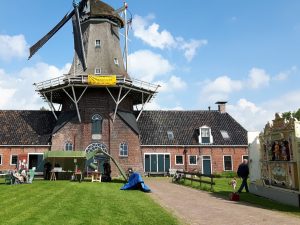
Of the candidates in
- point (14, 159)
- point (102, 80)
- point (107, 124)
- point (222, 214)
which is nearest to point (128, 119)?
point (107, 124)

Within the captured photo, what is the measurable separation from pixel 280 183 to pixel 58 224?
348 inches

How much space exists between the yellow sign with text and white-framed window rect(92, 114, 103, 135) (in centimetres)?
302

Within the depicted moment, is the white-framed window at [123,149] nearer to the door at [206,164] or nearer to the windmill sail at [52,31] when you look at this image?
the door at [206,164]

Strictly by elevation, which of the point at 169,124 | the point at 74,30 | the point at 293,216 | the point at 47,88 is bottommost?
the point at 293,216

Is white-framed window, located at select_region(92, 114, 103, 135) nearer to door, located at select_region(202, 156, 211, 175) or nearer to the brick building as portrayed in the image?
the brick building

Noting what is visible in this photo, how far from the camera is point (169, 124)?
32.3m

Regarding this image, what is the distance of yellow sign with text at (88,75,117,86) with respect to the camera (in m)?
26.3

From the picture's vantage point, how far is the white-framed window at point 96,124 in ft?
90.1

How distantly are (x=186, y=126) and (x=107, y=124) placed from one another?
8.69 metres

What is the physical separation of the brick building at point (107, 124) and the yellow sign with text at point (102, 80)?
8 cm

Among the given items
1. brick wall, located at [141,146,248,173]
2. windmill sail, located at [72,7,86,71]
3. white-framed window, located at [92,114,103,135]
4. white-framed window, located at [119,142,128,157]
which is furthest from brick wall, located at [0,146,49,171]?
brick wall, located at [141,146,248,173]

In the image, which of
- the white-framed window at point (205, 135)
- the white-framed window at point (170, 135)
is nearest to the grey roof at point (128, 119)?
the white-framed window at point (170, 135)

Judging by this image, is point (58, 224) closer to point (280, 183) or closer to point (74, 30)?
point (280, 183)

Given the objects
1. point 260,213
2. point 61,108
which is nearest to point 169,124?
point 61,108
